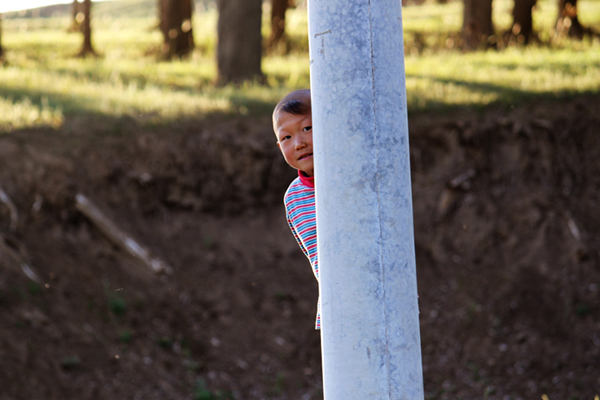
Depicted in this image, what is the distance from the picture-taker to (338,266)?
5.19 ft

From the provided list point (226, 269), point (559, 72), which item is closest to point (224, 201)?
point (226, 269)

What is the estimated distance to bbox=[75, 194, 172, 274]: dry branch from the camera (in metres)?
7.29

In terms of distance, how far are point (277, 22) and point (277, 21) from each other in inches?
2.0

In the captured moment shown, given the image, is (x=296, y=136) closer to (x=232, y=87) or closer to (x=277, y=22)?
(x=232, y=87)

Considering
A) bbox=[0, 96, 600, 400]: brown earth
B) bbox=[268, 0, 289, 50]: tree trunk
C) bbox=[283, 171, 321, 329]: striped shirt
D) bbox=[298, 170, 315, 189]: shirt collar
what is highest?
bbox=[268, 0, 289, 50]: tree trunk

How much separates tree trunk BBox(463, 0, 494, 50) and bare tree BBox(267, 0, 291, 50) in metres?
5.57

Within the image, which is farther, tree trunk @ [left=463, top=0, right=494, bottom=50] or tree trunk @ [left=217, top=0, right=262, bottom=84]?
tree trunk @ [left=463, top=0, right=494, bottom=50]

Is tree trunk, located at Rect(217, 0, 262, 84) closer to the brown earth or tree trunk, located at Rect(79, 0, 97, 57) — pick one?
the brown earth

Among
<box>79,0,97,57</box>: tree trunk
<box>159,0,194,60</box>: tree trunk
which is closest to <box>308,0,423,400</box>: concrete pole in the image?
<box>159,0,194,60</box>: tree trunk

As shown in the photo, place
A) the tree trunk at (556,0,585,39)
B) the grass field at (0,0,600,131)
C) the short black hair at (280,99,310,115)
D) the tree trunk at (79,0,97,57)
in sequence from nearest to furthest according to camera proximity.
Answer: the short black hair at (280,99,310,115) → the grass field at (0,0,600,131) → the tree trunk at (556,0,585,39) → the tree trunk at (79,0,97,57)

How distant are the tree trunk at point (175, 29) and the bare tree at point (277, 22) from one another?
2492mm

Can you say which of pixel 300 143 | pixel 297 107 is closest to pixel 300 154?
pixel 300 143

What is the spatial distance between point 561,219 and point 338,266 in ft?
24.2

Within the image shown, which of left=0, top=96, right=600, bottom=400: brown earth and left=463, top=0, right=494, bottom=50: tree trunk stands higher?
left=463, top=0, right=494, bottom=50: tree trunk
